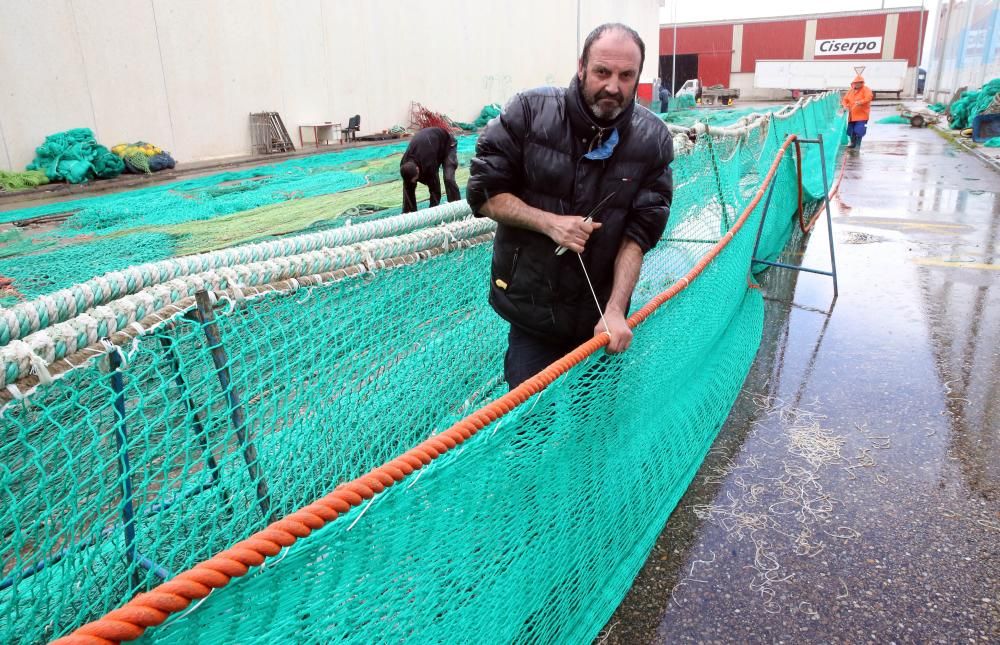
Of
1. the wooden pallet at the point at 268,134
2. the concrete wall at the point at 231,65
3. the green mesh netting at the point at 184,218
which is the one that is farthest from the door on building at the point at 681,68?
the green mesh netting at the point at 184,218

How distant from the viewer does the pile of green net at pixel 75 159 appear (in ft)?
45.9

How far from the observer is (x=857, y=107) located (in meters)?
17.2

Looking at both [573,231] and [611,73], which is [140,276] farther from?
[611,73]

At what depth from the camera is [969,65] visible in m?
29.0

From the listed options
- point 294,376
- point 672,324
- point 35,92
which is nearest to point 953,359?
point 672,324

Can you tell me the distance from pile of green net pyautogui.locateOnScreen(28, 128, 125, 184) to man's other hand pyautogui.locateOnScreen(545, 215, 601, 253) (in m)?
15.0

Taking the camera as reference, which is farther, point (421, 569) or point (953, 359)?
point (953, 359)

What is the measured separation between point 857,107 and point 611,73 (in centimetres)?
1815

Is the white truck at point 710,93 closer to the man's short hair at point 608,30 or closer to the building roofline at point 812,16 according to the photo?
the building roofline at point 812,16

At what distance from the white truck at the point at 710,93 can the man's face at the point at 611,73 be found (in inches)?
1658

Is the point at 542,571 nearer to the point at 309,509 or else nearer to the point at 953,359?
the point at 309,509

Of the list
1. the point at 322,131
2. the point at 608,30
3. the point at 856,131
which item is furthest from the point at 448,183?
the point at 856,131

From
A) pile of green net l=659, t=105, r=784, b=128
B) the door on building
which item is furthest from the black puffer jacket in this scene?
the door on building

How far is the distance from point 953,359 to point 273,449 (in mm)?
4734
